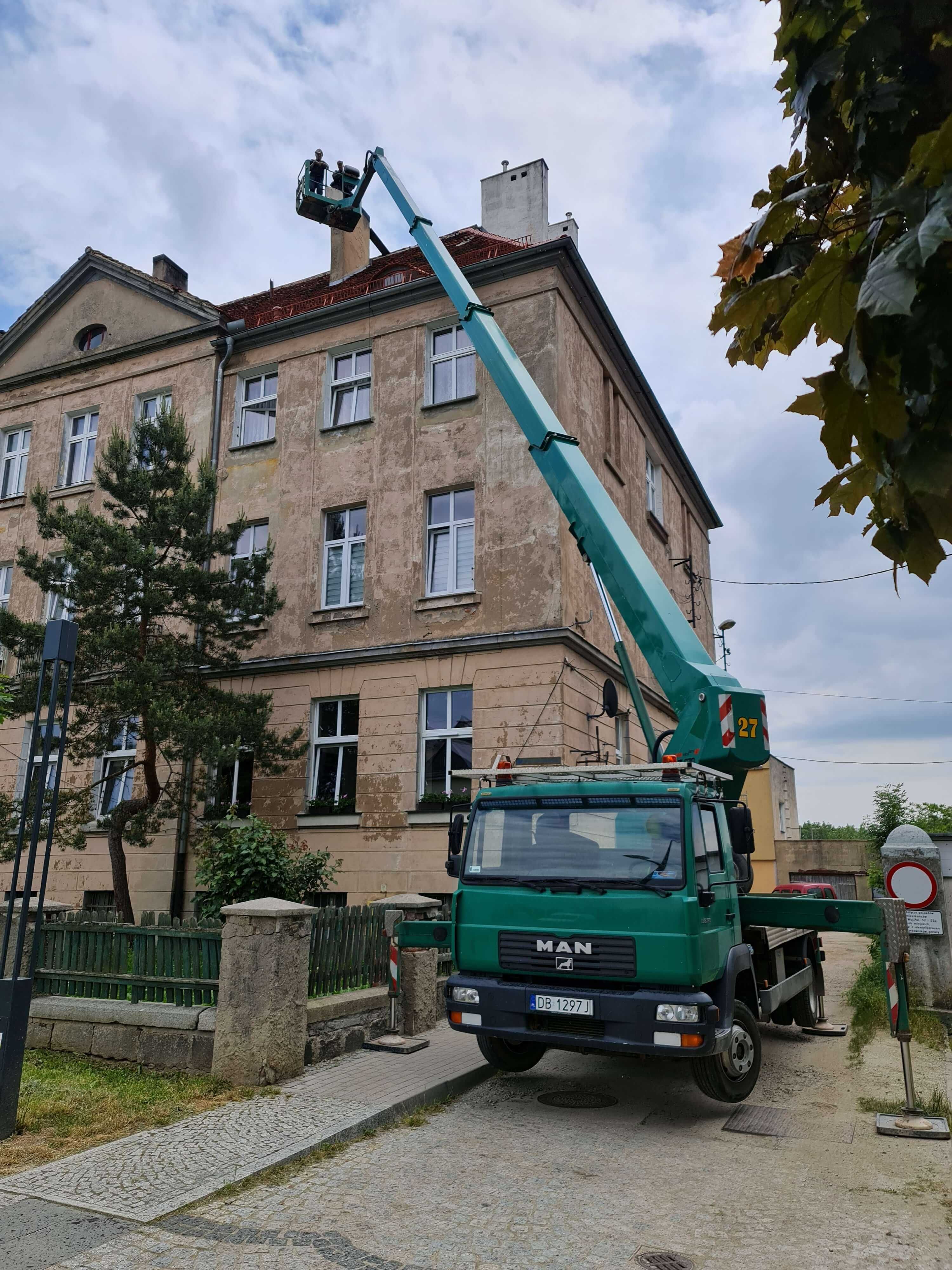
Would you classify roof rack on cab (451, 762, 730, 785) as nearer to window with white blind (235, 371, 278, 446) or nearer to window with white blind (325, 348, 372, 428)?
window with white blind (325, 348, 372, 428)

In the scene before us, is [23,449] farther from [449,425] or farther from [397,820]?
[397,820]

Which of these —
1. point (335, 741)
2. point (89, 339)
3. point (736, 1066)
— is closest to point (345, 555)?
point (335, 741)

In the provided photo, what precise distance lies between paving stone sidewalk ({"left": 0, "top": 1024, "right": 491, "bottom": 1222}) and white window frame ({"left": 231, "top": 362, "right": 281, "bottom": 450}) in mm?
13621

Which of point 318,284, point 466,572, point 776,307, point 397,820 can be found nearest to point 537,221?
point 318,284

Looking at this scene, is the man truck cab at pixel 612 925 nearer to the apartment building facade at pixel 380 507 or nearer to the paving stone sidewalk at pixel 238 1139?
the paving stone sidewalk at pixel 238 1139

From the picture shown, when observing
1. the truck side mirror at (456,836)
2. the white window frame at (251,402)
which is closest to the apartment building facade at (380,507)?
the white window frame at (251,402)

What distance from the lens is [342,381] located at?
18.5m

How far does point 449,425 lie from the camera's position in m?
16.9

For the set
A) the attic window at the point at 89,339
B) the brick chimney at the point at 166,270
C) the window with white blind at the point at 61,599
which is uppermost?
the brick chimney at the point at 166,270

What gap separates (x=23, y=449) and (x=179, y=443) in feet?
28.8

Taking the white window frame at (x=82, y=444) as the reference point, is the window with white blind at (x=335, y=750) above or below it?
below

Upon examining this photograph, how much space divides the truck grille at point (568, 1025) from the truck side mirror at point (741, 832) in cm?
194

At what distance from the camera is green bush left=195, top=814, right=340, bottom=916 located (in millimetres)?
11992

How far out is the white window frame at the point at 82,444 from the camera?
20.9 metres
